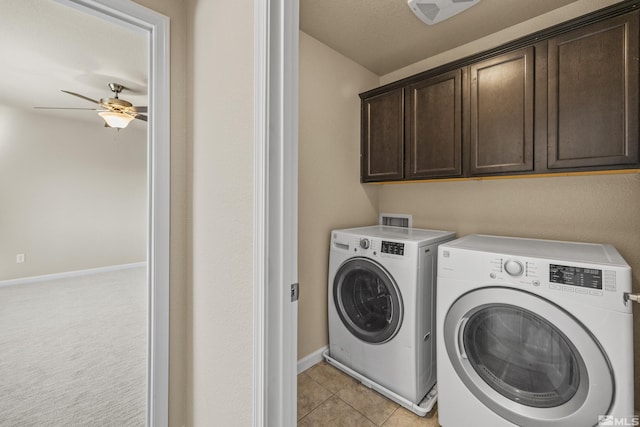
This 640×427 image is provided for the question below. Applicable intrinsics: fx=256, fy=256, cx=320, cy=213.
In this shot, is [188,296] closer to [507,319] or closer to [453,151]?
[507,319]

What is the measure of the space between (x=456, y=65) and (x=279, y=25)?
1.54 m

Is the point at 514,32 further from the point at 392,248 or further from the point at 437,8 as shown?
the point at 392,248

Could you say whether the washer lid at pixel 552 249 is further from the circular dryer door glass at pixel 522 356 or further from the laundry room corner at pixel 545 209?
the circular dryer door glass at pixel 522 356

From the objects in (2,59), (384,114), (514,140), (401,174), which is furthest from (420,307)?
(2,59)

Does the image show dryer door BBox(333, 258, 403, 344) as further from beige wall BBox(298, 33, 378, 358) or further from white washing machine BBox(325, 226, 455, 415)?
beige wall BBox(298, 33, 378, 358)

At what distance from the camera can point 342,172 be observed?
2240mm

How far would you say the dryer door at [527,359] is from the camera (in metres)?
1.00

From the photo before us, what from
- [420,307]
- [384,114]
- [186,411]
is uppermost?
[384,114]

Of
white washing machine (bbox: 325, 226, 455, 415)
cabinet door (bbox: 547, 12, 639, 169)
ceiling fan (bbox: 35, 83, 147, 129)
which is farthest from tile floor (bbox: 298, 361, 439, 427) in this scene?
ceiling fan (bbox: 35, 83, 147, 129)

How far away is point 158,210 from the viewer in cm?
118

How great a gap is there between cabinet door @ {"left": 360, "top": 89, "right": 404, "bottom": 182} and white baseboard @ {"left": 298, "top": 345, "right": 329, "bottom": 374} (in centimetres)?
149

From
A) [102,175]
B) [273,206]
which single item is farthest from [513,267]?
[102,175]

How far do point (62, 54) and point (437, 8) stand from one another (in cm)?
300

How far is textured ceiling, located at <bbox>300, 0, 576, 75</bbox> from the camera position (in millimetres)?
1621
